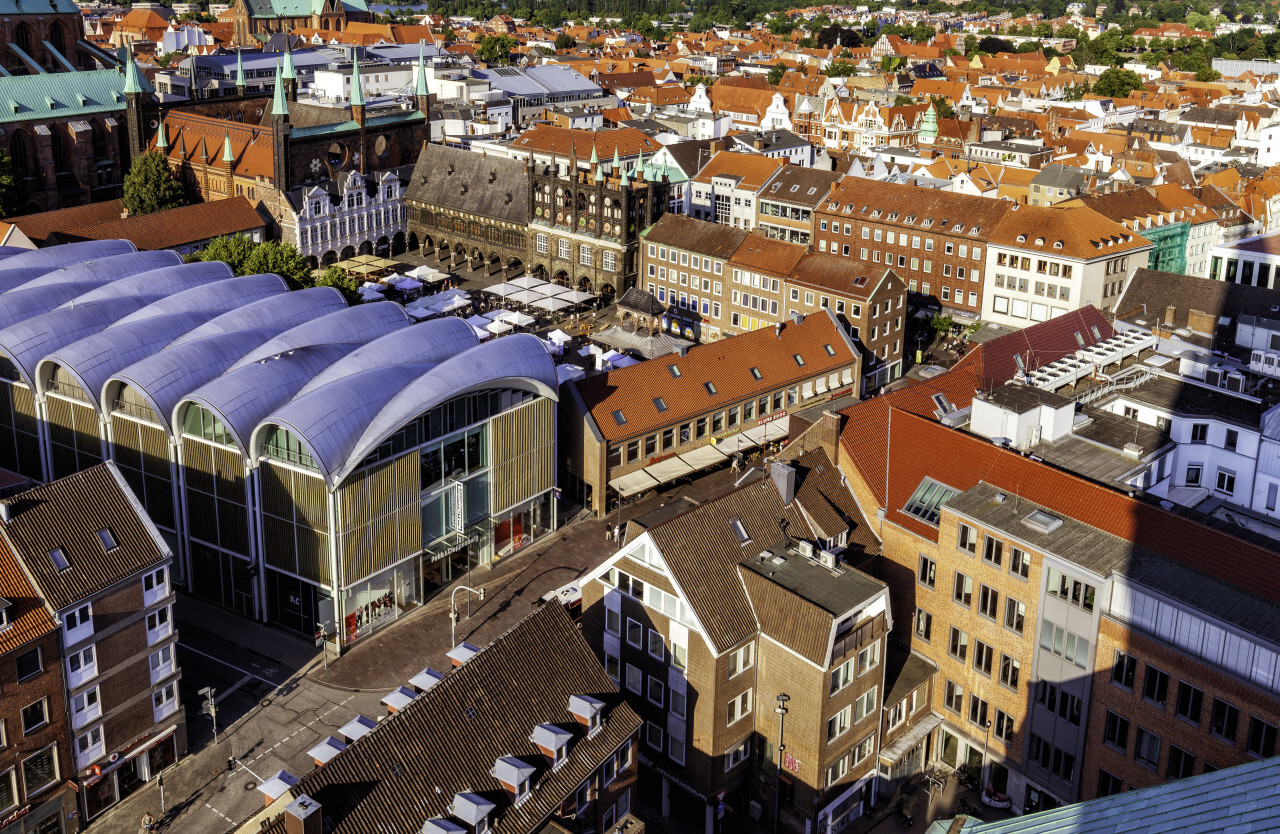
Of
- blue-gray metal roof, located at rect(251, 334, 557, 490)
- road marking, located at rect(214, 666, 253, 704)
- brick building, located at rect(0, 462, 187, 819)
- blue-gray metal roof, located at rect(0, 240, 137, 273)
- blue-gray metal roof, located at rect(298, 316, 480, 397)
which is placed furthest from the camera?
blue-gray metal roof, located at rect(0, 240, 137, 273)

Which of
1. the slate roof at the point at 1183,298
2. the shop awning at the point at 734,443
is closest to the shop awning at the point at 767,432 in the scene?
the shop awning at the point at 734,443

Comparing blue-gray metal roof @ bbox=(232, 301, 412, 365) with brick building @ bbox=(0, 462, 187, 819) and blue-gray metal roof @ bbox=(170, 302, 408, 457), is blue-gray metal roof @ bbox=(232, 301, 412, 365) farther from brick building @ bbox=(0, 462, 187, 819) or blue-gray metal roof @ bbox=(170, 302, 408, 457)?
brick building @ bbox=(0, 462, 187, 819)

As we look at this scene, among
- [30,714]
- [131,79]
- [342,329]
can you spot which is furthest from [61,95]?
[30,714]

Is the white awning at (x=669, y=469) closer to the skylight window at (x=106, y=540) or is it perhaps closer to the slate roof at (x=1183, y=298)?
the skylight window at (x=106, y=540)

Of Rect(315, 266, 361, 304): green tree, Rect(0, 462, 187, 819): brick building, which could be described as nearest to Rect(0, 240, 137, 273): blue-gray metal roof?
Rect(315, 266, 361, 304): green tree

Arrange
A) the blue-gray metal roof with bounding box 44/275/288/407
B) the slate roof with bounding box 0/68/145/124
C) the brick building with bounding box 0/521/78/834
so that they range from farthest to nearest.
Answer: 1. the slate roof with bounding box 0/68/145/124
2. the blue-gray metal roof with bounding box 44/275/288/407
3. the brick building with bounding box 0/521/78/834

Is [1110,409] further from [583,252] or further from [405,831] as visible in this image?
[583,252]

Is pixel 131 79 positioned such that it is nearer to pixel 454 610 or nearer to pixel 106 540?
pixel 454 610
